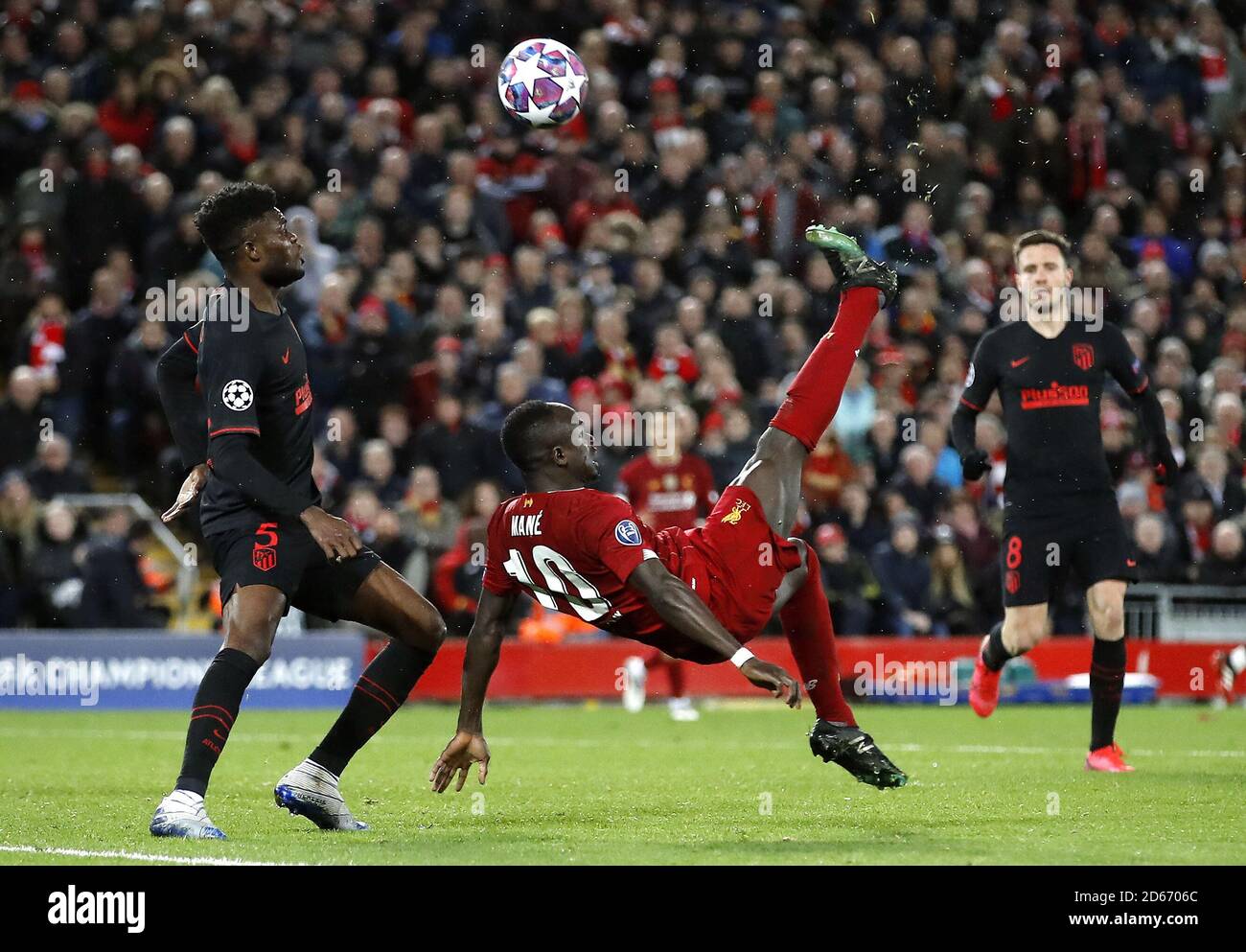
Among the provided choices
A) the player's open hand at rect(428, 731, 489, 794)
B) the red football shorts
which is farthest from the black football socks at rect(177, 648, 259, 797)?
the red football shorts

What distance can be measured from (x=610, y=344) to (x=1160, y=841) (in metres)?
10.0

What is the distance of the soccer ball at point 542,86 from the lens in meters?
10.6

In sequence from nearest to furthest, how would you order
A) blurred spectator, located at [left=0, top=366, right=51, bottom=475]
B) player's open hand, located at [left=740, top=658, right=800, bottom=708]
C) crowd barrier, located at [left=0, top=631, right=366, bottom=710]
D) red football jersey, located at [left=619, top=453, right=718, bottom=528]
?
player's open hand, located at [left=740, top=658, right=800, bottom=708] < red football jersey, located at [left=619, top=453, right=718, bottom=528] < crowd barrier, located at [left=0, top=631, right=366, bottom=710] < blurred spectator, located at [left=0, top=366, right=51, bottom=475]

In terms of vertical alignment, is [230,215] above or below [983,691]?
above

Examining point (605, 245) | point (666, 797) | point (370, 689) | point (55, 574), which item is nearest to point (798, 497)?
point (666, 797)

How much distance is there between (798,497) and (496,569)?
1201mm

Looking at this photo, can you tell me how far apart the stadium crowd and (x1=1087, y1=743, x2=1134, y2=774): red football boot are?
226 inches

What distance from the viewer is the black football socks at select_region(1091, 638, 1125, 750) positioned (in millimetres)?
8836

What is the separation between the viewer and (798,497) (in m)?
7.09

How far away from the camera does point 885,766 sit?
269 inches

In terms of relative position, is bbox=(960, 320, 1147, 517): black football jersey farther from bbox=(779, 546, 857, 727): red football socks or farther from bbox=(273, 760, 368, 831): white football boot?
bbox=(273, 760, 368, 831): white football boot

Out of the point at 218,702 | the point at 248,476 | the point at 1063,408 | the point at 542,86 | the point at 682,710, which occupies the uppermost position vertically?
the point at 542,86

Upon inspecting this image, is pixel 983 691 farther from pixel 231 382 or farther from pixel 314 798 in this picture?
pixel 231 382
